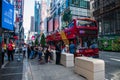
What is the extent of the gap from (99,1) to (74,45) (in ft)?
158

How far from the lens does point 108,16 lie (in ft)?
185

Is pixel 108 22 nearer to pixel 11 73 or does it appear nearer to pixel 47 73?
pixel 47 73

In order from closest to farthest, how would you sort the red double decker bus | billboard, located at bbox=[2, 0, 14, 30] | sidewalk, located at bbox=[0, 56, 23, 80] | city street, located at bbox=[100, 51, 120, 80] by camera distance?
billboard, located at bbox=[2, 0, 14, 30] → city street, located at bbox=[100, 51, 120, 80] → sidewalk, located at bbox=[0, 56, 23, 80] → the red double decker bus

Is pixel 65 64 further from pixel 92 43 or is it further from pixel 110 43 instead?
pixel 110 43

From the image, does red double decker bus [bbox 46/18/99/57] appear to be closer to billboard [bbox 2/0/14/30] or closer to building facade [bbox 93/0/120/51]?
billboard [bbox 2/0/14/30]

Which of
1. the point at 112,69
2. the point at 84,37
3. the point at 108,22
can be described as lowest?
the point at 112,69

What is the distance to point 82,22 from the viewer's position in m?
18.5

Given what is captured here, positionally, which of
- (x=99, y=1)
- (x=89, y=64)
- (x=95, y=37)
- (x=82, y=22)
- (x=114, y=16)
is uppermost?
Answer: (x=99, y=1)

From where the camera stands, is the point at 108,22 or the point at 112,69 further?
the point at 108,22

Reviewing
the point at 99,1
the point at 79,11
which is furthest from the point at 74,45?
the point at 79,11

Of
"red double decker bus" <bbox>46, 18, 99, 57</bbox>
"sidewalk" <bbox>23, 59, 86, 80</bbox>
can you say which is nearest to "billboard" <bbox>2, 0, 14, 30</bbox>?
"sidewalk" <bbox>23, 59, 86, 80</bbox>

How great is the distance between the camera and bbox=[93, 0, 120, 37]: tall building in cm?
5109

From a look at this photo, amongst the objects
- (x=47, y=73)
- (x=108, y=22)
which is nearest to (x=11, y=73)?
(x=47, y=73)

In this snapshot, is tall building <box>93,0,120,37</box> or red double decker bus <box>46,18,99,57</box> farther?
tall building <box>93,0,120,37</box>
